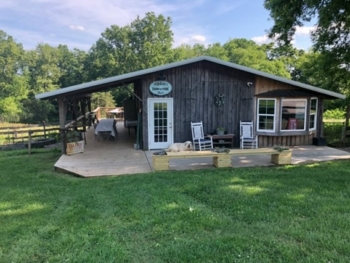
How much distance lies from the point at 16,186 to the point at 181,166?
3596mm

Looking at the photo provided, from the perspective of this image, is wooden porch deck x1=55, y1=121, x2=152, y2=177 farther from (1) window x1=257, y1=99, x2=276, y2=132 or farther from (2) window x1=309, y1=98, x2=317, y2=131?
(2) window x1=309, y1=98, x2=317, y2=131

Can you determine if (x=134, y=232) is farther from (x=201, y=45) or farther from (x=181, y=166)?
(x=201, y=45)

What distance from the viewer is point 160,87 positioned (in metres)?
8.70

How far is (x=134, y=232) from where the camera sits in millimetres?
3314

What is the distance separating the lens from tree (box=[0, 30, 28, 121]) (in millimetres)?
33500

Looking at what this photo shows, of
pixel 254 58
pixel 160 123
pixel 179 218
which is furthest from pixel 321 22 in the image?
pixel 254 58

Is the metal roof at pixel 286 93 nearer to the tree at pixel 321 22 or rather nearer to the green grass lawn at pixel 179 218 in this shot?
the tree at pixel 321 22

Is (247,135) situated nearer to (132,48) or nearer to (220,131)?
(220,131)

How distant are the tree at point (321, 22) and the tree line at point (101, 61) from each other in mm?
13549

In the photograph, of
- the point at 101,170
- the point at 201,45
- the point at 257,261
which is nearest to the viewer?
the point at 257,261

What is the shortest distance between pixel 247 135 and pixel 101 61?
28.1 metres

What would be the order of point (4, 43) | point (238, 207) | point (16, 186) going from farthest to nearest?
point (4, 43) → point (16, 186) → point (238, 207)

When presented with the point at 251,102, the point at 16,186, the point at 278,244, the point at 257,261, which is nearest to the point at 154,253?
the point at 257,261

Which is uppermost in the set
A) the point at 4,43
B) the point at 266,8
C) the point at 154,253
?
the point at 4,43
